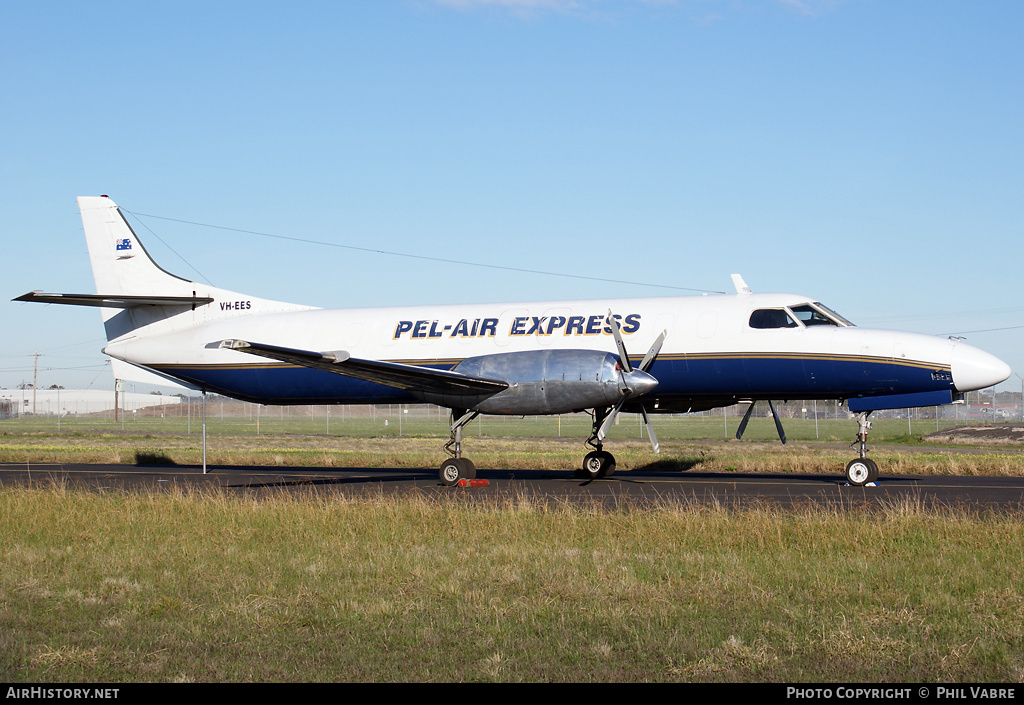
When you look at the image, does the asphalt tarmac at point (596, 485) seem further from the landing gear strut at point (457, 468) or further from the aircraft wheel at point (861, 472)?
the landing gear strut at point (457, 468)

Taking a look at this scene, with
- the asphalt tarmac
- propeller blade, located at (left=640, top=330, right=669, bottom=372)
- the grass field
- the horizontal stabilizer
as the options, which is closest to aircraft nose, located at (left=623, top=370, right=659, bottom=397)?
propeller blade, located at (left=640, top=330, right=669, bottom=372)

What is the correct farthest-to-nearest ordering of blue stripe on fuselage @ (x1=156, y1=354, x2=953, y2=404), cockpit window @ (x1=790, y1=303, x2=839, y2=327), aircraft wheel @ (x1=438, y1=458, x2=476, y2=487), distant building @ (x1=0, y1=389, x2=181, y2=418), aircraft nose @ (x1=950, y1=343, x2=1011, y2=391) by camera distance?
1. distant building @ (x1=0, y1=389, x2=181, y2=418)
2. cockpit window @ (x1=790, y1=303, x2=839, y2=327)
3. aircraft wheel @ (x1=438, y1=458, x2=476, y2=487)
4. blue stripe on fuselage @ (x1=156, y1=354, x2=953, y2=404)
5. aircraft nose @ (x1=950, y1=343, x2=1011, y2=391)

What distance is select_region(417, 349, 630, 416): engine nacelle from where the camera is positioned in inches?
782

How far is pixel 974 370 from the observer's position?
64.9 feet

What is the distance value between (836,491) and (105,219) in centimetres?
2348

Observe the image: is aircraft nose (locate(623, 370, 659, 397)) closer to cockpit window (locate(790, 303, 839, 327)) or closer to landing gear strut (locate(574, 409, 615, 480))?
landing gear strut (locate(574, 409, 615, 480))

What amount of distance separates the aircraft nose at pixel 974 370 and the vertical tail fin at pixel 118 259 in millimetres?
21938

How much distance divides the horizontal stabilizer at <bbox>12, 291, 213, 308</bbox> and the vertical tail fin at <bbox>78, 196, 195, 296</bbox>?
2.19ft

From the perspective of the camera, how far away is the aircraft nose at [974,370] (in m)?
19.8

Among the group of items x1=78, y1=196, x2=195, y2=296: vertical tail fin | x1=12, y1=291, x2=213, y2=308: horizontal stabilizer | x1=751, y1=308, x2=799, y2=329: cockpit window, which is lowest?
x1=751, y1=308, x2=799, y2=329: cockpit window

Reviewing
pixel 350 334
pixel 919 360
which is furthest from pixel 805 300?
pixel 350 334

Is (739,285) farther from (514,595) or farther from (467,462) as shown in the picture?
(514,595)

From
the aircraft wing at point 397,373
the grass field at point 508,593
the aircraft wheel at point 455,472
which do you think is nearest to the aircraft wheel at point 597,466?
the aircraft wheel at point 455,472
